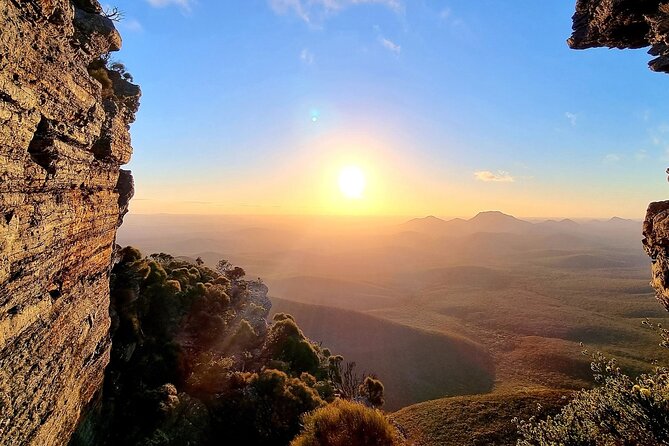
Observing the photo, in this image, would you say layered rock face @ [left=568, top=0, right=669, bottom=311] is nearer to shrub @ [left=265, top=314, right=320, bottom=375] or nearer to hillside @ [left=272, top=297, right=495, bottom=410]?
shrub @ [left=265, top=314, right=320, bottom=375]

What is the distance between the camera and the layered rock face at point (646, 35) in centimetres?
895

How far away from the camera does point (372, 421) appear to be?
17.9 m

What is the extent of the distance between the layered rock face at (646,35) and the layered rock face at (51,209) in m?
15.1

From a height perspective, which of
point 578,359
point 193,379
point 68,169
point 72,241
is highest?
point 68,169

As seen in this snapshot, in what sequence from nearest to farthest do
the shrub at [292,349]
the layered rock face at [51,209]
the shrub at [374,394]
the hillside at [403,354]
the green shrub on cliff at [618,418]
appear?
the layered rock face at [51,209] < the green shrub on cliff at [618,418] < the shrub at [292,349] < the shrub at [374,394] < the hillside at [403,354]

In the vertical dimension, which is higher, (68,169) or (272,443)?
(68,169)

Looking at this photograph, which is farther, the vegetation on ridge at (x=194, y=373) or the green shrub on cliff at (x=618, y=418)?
the vegetation on ridge at (x=194, y=373)

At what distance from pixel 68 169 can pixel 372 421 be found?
56.4 ft

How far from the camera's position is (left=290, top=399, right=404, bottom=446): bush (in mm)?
16703

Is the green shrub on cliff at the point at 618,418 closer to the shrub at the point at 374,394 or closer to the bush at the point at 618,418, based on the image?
the bush at the point at 618,418

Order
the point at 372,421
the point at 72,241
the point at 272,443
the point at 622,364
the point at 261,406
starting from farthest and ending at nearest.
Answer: the point at 622,364 < the point at 261,406 < the point at 272,443 < the point at 372,421 < the point at 72,241

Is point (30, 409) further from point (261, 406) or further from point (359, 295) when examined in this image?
point (359, 295)

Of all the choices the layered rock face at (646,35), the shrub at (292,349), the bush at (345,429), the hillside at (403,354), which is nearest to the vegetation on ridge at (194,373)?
the shrub at (292,349)

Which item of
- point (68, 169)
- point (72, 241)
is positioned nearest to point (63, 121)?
point (68, 169)
